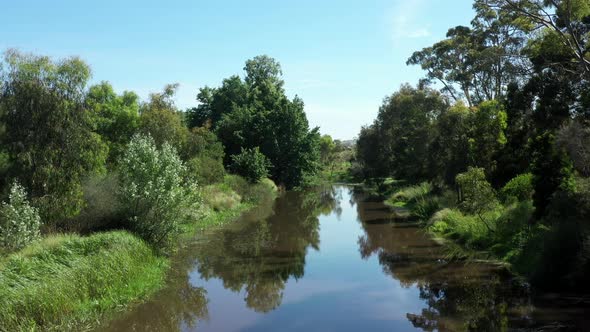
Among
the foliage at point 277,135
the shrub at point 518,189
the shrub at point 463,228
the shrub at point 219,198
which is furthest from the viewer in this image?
the foliage at point 277,135

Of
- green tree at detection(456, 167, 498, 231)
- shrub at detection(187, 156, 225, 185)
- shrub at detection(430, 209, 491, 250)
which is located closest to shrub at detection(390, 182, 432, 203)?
shrub at detection(430, 209, 491, 250)

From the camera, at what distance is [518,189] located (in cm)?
2188

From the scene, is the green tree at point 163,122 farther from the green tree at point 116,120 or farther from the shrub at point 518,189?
the shrub at point 518,189

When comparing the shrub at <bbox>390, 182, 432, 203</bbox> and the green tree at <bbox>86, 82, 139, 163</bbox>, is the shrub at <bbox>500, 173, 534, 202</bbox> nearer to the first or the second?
the shrub at <bbox>390, 182, 432, 203</bbox>

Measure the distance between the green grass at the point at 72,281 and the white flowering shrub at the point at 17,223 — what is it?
2.39 ft

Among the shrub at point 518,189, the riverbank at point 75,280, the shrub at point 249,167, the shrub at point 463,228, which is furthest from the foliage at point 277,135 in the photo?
the riverbank at point 75,280

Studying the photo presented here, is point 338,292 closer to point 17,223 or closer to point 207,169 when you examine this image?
point 17,223

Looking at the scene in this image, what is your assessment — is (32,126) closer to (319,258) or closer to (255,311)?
(255,311)

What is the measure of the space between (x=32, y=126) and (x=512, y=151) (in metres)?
20.8

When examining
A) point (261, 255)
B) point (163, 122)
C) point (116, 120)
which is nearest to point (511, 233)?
point (261, 255)

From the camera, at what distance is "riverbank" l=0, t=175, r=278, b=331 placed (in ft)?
36.4

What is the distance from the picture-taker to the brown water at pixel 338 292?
1251cm

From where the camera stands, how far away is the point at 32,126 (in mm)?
17016

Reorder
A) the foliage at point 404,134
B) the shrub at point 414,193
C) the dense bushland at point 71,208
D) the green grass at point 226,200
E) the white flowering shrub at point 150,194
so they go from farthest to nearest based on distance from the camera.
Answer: the foliage at point 404,134, the shrub at point 414,193, the green grass at point 226,200, the white flowering shrub at point 150,194, the dense bushland at point 71,208
